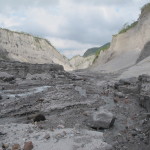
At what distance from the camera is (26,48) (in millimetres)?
73375

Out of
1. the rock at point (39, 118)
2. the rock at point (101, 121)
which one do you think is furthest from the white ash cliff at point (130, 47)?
the rock at point (101, 121)

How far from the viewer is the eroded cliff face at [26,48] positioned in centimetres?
6631

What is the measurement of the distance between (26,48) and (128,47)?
3861 centimetres

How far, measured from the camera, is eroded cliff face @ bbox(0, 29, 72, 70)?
66312 millimetres

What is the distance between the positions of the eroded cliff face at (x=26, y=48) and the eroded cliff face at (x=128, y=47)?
24.4 m

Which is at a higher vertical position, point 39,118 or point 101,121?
point 101,121

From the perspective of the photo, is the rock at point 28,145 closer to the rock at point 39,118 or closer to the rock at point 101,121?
the rock at point 101,121

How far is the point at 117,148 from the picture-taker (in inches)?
239

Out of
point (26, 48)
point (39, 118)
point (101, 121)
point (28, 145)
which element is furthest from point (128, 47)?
point (26, 48)

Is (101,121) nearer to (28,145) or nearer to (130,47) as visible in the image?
(28,145)

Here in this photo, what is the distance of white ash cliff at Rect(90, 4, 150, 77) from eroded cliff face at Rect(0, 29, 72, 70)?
80.3 ft

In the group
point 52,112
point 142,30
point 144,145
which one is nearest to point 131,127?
point 144,145

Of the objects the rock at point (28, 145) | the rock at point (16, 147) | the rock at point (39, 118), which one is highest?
the rock at point (39, 118)

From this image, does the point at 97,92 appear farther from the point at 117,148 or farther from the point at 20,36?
the point at 20,36
